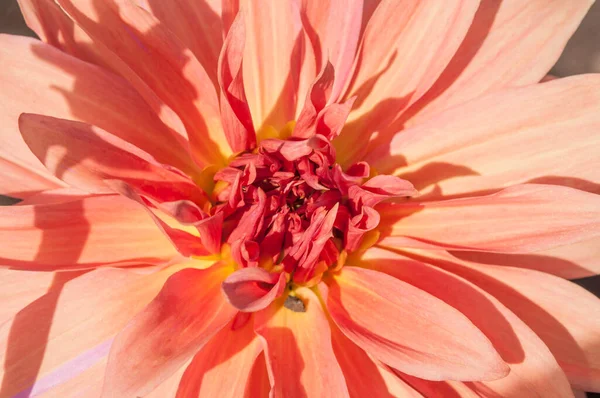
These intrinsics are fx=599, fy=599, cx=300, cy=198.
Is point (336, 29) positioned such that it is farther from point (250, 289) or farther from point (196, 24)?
point (250, 289)

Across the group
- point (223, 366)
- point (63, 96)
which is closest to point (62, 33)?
point (63, 96)

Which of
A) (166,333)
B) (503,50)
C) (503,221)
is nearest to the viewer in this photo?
(166,333)

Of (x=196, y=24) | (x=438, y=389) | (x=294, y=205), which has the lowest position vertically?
(x=438, y=389)

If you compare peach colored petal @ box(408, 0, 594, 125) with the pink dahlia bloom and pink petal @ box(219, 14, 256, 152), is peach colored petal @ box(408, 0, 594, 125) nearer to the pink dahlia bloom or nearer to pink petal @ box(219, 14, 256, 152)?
the pink dahlia bloom

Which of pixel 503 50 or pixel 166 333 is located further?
Answer: pixel 503 50

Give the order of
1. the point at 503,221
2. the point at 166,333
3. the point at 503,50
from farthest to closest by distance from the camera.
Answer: the point at 503,50, the point at 503,221, the point at 166,333

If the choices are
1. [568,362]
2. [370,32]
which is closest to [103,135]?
[370,32]

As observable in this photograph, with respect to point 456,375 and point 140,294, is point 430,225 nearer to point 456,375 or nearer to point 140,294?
point 456,375
